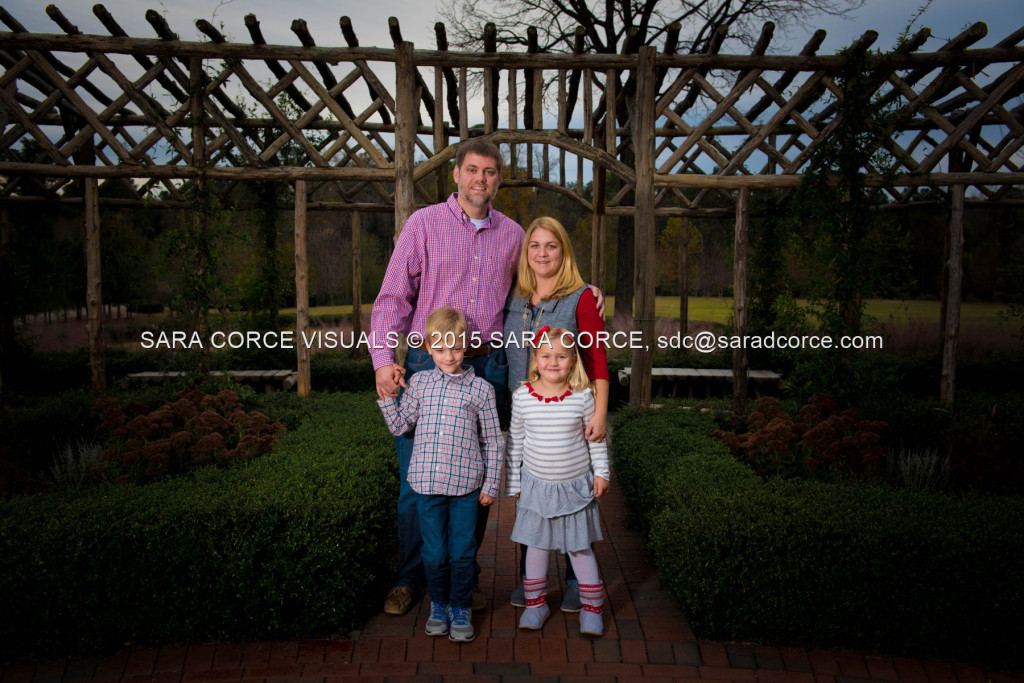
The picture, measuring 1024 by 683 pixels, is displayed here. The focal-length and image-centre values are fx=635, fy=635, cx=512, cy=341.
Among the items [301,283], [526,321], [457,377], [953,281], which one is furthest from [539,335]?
[953,281]

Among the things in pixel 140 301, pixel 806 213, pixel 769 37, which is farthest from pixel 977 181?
pixel 140 301

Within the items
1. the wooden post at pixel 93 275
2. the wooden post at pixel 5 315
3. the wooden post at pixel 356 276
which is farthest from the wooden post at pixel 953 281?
the wooden post at pixel 5 315

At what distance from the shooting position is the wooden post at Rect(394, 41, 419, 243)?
7098mm

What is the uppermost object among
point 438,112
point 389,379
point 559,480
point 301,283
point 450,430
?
point 438,112

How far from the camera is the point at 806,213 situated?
8.30 m

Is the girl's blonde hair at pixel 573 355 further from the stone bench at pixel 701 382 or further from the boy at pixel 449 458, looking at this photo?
the stone bench at pixel 701 382

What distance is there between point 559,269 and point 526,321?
33 cm

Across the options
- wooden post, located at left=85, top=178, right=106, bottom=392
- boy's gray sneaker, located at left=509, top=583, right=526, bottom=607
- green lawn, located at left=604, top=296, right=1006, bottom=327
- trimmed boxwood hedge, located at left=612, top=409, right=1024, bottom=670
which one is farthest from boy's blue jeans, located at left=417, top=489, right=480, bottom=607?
green lawn, located at left=604, top=296, right=1006, bottom=327

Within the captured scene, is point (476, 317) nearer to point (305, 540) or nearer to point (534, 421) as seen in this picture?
point (534, 421)

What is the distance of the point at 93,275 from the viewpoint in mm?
7633

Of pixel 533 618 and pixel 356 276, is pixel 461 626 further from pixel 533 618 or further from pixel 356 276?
pixel 356 276

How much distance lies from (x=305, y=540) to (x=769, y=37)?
22.6ft

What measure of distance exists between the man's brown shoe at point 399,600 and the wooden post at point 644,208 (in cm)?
435

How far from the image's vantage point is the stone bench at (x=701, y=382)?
977cm
